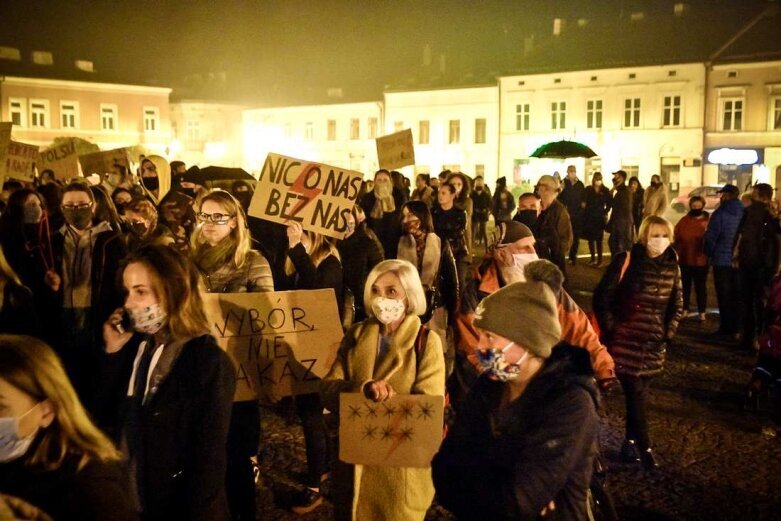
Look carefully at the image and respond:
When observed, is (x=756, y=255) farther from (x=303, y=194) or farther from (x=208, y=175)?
(x=208, y=175)

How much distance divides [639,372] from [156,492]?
3.75m

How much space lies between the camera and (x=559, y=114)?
1812 inches

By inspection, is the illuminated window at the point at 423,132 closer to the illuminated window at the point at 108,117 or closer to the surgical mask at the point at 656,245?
the illuminated window at the point at 108,117

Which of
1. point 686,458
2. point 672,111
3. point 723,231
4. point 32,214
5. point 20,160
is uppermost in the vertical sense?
point 672,111

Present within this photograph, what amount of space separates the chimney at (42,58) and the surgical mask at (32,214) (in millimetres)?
51621

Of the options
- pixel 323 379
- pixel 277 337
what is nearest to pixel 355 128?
pixel 277 337

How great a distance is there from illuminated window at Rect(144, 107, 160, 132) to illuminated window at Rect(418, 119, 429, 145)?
19485mm

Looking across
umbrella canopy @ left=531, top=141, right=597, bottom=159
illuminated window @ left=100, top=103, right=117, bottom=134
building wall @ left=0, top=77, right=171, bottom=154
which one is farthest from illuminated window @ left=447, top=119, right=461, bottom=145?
umbrella canopy @ left=531, top=141, right=597, bottom=159

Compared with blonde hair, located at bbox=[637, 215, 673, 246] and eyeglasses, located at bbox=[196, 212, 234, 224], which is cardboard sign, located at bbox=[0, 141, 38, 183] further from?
blonde hair, located at bbox=[637, 215, 673, 246]

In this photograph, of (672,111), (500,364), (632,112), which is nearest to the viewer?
(500,364)

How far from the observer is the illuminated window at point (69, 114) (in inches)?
2050

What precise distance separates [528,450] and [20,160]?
10946 mm

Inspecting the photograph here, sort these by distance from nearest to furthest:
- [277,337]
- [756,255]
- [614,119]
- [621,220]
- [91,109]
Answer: [277,337]
[756,255]
[621,220]
[614,119]
[91,109]

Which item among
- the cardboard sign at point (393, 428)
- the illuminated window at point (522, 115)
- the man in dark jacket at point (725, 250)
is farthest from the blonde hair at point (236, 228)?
the illuminated window at point (522, 115)
